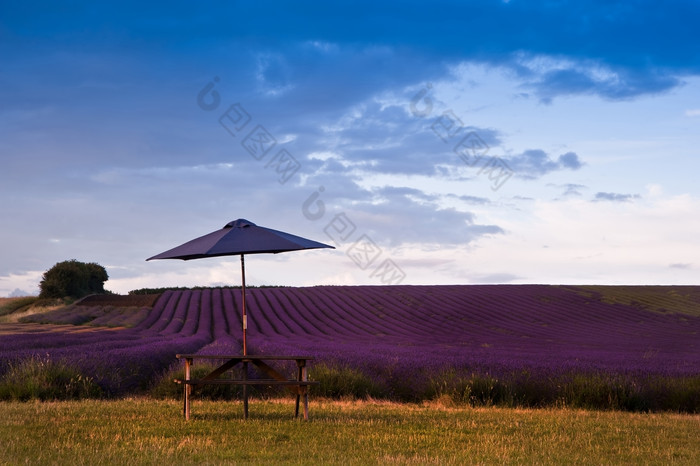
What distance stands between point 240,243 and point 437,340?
1410 cm

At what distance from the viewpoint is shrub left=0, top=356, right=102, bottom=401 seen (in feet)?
35.6

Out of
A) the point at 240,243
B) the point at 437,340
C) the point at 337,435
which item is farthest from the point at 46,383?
the point at 437,340

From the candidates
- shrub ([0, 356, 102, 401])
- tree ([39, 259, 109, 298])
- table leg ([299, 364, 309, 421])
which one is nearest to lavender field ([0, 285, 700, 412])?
shrub ([0, 356, 102, 401])

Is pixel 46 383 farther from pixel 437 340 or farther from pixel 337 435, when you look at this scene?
pixel 437 340

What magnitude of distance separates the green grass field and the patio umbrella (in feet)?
4.98

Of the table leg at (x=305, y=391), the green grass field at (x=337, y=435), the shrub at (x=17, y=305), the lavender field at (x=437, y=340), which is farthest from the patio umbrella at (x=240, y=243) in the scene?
the shrub at (x=17, y=305)

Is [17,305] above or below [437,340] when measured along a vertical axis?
above

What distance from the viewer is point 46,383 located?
36.1 ft

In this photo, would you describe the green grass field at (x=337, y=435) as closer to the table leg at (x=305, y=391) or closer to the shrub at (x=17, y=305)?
the table leg at (x=305, y=391)

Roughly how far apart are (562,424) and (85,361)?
774cm

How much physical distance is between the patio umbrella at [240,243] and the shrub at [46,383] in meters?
3.35

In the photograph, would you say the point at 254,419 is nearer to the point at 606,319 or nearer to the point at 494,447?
the point at 494,447

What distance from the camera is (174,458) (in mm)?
6242

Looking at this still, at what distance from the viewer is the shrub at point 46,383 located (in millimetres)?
10852
